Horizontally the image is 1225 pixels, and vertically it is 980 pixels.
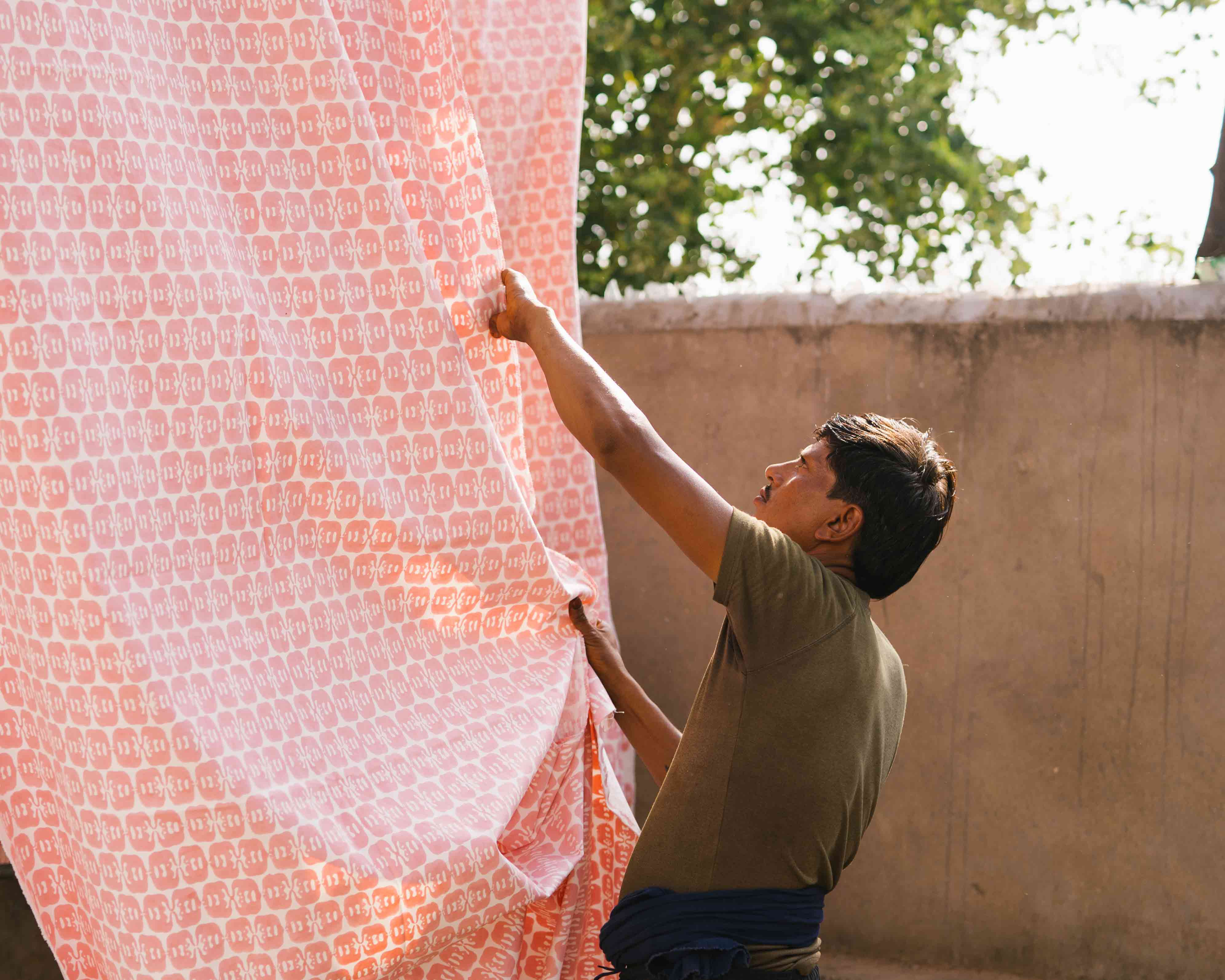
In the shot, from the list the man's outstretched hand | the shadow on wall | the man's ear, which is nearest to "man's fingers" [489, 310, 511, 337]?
the man's outstretched hand

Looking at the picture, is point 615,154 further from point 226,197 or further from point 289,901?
point 289,901

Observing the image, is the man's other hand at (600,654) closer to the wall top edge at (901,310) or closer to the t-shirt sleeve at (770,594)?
the t-shirt sleeve at (770,594)

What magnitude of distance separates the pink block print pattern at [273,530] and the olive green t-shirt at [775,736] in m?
0.31

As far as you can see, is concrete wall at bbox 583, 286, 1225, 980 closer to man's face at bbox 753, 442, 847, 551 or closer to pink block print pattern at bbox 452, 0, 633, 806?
pink block print pattern at bbox 452, 0, 633, 806

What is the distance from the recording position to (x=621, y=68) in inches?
273

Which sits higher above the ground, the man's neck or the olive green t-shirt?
the man's neck

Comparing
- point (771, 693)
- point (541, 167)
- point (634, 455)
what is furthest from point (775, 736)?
point (541, 167)

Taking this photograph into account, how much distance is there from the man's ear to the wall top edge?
49.4 inches

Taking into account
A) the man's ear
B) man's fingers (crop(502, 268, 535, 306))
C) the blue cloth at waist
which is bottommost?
the blue cloth at waist

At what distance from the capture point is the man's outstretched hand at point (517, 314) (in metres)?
2.06

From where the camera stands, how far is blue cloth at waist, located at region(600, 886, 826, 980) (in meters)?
1.76

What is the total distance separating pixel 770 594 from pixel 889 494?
0.95 feet

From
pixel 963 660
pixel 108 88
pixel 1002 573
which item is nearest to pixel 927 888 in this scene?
pixel 963 660

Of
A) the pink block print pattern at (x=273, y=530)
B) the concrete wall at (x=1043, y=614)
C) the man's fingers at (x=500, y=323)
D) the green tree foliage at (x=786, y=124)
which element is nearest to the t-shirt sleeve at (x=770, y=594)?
the pink block print pattern at (x=273, y=530)
